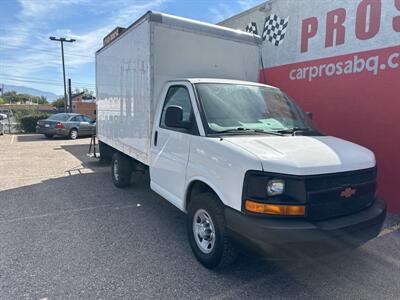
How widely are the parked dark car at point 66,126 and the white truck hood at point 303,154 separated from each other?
14703 millimetres

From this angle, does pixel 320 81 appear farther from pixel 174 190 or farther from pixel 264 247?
pixel 264 247

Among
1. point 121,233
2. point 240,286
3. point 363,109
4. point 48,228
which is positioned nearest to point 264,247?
point 240,286

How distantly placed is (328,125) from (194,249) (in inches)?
163

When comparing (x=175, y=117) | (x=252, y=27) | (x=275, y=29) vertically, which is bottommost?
(x=175, y=117)

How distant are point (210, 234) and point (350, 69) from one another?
14.2 ft

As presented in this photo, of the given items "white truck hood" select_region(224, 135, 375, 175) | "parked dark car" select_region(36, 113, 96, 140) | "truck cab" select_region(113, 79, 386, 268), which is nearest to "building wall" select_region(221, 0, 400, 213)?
"truck cab" select_region(113, 79, 386, 268)

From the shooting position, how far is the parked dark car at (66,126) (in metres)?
16.5

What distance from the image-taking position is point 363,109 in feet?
18.4

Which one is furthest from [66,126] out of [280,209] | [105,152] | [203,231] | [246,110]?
[280,209]

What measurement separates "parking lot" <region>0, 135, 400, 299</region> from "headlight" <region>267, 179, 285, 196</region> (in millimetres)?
670

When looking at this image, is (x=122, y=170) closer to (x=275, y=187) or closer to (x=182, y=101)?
(x=182, y=101)

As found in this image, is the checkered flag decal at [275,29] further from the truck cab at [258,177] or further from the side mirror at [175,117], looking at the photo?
the side mirror at [175,117]

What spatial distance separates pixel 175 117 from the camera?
352 cm

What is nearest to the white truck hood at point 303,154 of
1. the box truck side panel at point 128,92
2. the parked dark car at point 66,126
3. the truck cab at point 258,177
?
the truck cab at point 258,177
